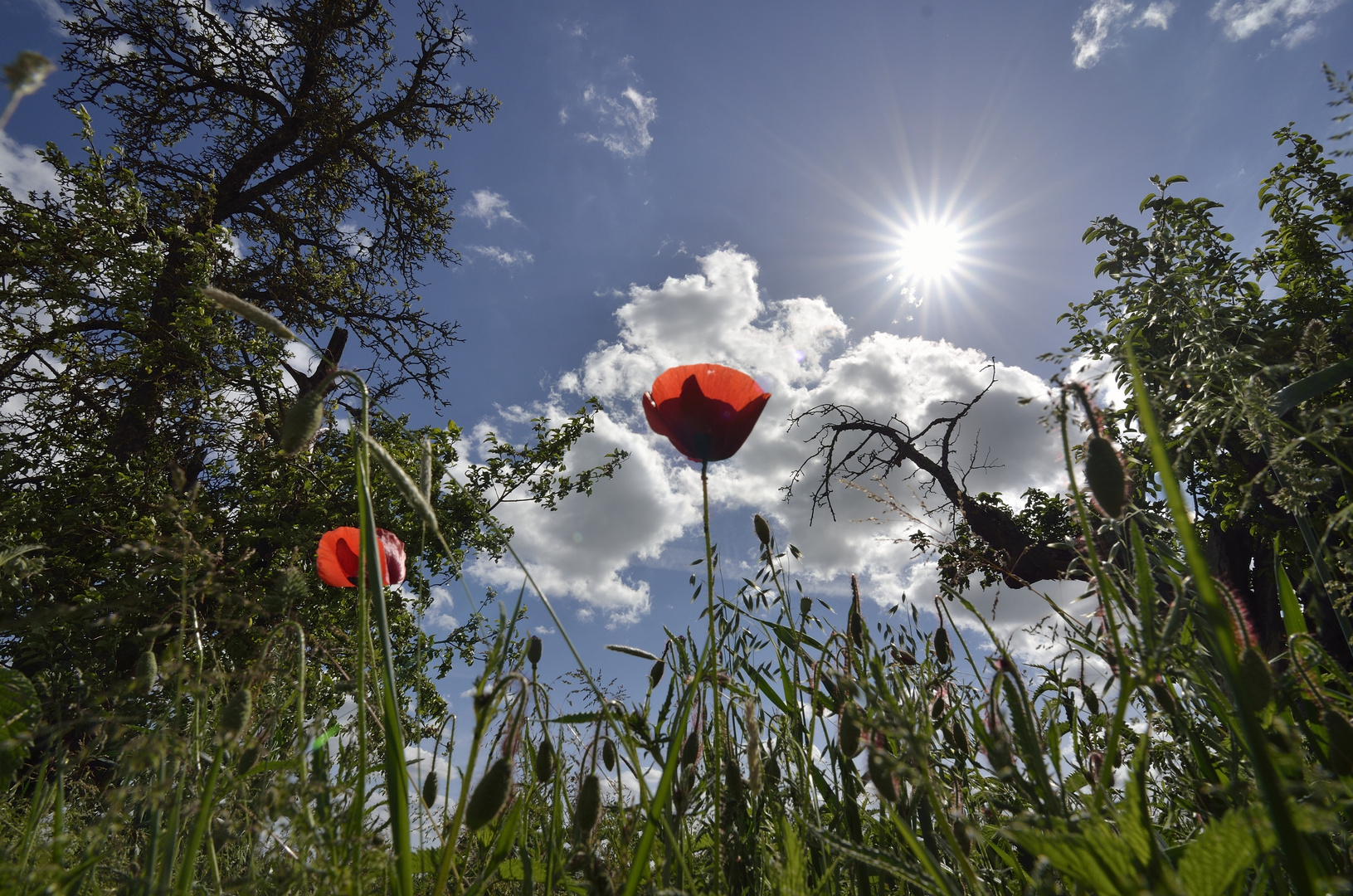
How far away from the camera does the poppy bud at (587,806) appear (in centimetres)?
71

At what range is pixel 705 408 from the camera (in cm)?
118

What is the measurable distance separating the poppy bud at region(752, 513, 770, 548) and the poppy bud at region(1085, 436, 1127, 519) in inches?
Answer: 27.9

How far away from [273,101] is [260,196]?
1349 millimetres

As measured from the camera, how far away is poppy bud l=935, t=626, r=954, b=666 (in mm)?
1126

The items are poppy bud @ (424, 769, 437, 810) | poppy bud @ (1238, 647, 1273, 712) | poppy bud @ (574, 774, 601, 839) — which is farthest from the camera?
poppy bud @ (424, 769, 437, 810)

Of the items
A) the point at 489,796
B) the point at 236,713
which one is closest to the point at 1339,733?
the point at 489,796

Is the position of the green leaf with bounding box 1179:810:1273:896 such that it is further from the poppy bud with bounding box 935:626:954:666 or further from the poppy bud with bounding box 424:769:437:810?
the poppy bud with bounding box 424:769:437:810

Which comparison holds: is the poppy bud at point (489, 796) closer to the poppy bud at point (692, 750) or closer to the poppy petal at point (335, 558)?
the poppy bud at point (692, 750)

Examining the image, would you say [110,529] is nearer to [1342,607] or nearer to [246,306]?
[246,306]

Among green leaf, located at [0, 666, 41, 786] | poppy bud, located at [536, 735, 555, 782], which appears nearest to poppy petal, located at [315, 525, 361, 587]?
green leaf, located at [0, 666, 41, 786]

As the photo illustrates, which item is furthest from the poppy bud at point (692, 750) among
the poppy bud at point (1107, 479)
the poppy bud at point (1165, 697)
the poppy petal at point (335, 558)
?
the poppy petal at point (335, 558)

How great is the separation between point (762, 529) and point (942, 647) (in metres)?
0.37

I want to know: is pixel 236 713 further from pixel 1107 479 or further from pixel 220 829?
→ pixel 1107 479

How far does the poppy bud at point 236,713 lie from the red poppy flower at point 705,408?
718mm
